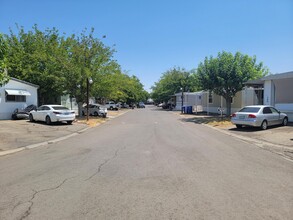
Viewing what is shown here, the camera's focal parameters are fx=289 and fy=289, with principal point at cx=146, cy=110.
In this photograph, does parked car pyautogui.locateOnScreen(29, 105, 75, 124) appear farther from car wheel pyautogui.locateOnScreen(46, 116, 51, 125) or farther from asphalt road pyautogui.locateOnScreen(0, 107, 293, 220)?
asphalt road pyautogui.locateOnScreen(0, 107, 293, 220)

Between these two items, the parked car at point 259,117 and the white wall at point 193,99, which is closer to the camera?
the parked car at point 259,117

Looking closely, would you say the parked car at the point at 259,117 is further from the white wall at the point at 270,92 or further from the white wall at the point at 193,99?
the white wall at the point at 193,99

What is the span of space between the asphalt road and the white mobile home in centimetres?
1588

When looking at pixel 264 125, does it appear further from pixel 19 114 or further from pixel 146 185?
pixel 19 114

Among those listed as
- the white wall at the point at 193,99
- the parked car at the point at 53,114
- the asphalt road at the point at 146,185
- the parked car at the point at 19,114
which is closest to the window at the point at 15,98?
the parked car at the point at 19,114

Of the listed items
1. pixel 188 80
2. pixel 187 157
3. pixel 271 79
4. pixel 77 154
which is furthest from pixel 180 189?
pixel 188 80

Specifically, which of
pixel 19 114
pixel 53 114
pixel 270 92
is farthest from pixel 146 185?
pixel 19 114

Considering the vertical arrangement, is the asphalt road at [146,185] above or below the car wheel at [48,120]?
below

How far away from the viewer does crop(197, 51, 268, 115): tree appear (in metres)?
25.6

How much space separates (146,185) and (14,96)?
73.9 feet

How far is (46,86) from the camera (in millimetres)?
30641

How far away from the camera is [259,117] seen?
17328 millimetres

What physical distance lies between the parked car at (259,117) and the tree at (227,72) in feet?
24.3

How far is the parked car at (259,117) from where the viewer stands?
17344 millimetres
